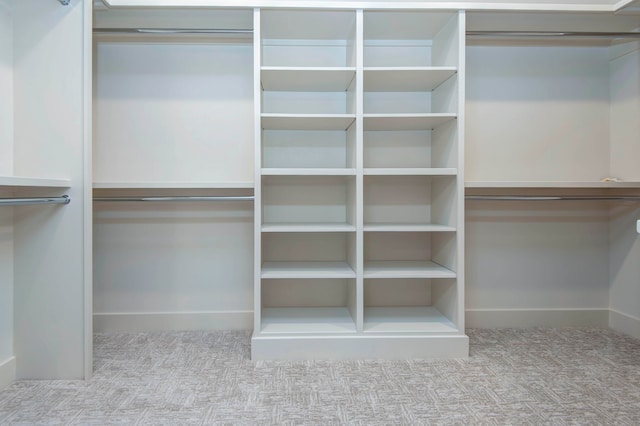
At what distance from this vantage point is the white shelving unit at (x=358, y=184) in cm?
212

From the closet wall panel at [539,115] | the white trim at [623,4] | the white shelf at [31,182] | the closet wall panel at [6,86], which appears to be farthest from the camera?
the closet wall panel at [539,115]

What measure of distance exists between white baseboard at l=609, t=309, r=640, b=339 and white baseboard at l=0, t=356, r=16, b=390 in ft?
10.7

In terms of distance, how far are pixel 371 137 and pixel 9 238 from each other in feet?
6.30

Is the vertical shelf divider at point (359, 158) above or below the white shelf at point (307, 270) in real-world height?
above

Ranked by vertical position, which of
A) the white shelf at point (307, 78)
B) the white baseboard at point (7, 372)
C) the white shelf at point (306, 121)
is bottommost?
the white baseboard at point (7, 372)

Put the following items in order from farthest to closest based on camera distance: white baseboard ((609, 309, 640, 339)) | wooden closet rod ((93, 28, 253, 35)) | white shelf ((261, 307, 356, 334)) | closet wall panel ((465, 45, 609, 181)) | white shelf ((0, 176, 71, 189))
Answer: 1. closet wall panel ((465, 45, 609, 181))
2. white baseboard ((609, 309, 640, 339))
3. wooden closet rod ((93, 28, 253, 35))
4. white shelf ((261, 307, 356, 334))
5. white shelf ((0, 176, 71, 189))

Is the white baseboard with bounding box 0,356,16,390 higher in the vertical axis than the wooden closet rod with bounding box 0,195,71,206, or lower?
lower

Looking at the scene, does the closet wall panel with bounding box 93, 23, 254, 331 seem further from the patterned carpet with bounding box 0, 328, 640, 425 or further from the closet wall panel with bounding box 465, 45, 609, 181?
the closet wall panel with bounding box 465, 45, 609, 181

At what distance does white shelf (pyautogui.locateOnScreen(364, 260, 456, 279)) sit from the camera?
7.09 feet

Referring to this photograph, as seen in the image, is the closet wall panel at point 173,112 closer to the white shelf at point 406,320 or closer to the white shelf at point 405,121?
the white shelf at point 405,121

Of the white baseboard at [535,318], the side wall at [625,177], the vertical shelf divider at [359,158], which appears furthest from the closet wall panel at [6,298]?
the side wall at [625,177]

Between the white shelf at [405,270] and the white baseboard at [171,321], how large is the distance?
827 mm

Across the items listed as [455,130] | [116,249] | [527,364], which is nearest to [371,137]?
[455,130]

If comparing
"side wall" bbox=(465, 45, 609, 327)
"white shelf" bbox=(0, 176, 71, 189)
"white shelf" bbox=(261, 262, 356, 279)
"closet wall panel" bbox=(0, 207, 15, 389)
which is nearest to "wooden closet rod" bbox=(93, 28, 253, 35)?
"white shelf" bbox=(0, 176, 71, 189)
